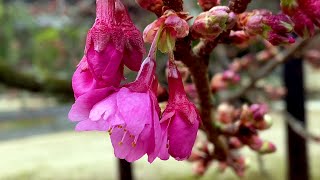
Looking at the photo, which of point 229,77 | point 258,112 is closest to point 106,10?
point 258,112

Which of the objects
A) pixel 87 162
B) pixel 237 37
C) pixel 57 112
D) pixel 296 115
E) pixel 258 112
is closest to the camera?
pixel 237 37

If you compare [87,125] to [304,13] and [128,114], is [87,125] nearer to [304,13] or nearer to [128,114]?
[128,114]

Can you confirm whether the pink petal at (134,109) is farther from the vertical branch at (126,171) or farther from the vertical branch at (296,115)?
the vertical branch at (296,115)

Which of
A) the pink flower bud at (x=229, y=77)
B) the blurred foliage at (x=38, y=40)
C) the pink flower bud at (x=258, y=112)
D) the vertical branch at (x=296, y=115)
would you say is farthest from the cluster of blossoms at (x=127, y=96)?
the blurred foliage at (x=38, y=40)

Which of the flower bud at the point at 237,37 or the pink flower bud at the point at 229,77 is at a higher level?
the flower bud at the point at 237,37

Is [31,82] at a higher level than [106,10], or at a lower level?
lower

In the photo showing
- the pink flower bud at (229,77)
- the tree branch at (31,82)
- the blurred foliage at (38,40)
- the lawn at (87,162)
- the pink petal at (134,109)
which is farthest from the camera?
the blurred foliage at (38,40)

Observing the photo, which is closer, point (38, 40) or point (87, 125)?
point (87, 125)
